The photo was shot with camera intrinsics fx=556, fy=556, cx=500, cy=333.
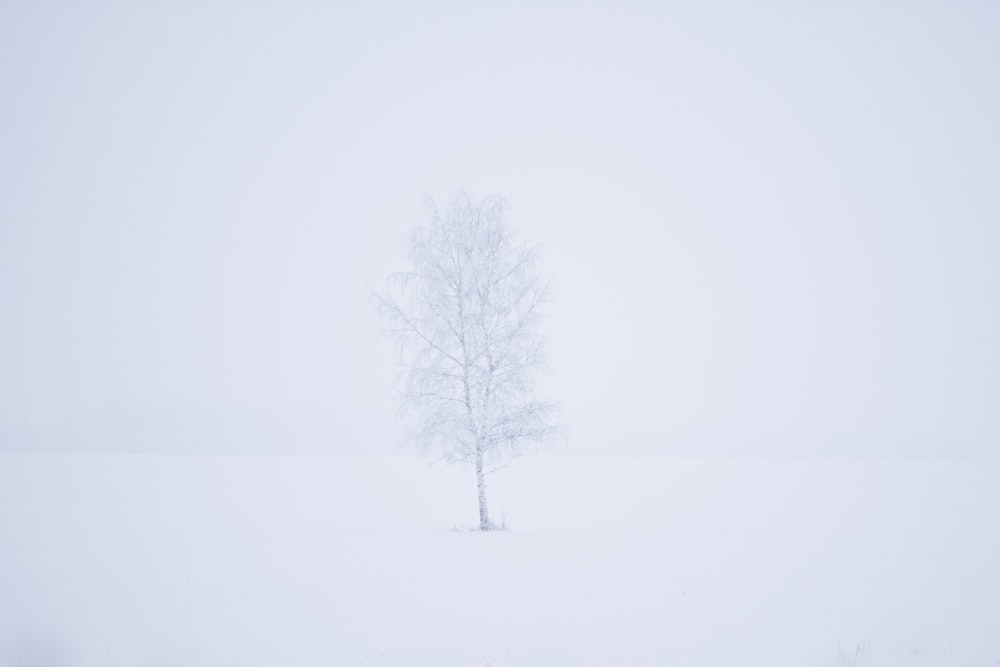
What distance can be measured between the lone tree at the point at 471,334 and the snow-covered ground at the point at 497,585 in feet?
11.9

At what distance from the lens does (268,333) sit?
15025 cm

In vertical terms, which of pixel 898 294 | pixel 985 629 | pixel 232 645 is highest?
pixel 898 294

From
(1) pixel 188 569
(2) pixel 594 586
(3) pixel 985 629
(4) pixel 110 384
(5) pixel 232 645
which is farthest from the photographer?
(4) pixel 110 384

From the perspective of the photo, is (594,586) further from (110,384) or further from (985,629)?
(110,384)

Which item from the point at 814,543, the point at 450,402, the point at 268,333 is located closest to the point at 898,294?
→ the point at 814,543

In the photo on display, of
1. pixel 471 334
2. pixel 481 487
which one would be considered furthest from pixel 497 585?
pixel 471 334

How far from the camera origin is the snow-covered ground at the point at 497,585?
11.7 metres

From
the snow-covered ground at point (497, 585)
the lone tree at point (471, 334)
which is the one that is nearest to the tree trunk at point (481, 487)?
the lone tree at point (471, 334)

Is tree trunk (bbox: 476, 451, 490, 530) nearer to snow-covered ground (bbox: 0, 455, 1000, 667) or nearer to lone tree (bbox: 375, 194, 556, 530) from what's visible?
lone tree (bbox: 375, 194, 556, 530)

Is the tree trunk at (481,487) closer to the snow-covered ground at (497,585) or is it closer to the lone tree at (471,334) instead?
the lone tree at (471,334)

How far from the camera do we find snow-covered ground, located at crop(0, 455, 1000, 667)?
1168 centimetres

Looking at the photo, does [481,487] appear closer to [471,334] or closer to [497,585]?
[471,334]

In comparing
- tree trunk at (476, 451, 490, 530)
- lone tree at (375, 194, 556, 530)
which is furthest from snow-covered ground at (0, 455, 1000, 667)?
lone tree at (375, 194, 556, 530)

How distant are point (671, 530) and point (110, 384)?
73929 millimetres
